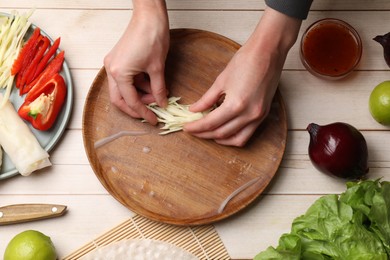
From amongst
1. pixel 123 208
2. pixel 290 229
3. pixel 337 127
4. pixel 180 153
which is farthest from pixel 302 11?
pixel 123 208

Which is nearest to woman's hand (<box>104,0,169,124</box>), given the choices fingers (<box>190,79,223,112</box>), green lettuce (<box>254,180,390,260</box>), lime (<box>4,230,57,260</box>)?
fingers (<box>190,79,223,112</box>)

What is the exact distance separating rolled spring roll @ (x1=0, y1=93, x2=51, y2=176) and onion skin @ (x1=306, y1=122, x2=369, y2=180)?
2.79ft

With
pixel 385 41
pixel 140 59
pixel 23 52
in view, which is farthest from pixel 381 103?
pixel 23 52

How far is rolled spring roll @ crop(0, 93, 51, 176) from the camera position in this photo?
1.84 metres

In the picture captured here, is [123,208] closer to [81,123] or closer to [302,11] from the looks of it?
[81,123]

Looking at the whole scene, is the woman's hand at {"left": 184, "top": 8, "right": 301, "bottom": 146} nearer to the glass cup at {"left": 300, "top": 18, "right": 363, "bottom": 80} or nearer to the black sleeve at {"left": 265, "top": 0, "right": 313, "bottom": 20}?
the black sleeve at {"left": 265, "top": 0, "right": 313, "bottom": 20}

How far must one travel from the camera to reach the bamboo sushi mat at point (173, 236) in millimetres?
1876

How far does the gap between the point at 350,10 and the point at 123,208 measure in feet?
3.35

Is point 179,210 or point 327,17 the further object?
point 327,17

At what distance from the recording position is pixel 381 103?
1.87 meters

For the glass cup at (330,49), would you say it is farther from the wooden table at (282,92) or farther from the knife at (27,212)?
the knife at (27,212)

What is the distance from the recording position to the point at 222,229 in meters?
1.89

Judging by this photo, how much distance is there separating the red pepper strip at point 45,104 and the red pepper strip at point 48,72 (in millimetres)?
17

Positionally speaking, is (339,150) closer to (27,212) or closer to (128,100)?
(128,100)
